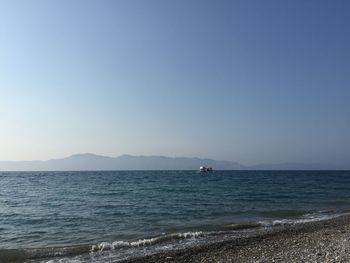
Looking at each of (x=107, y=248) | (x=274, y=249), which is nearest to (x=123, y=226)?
(x=107, y=248)

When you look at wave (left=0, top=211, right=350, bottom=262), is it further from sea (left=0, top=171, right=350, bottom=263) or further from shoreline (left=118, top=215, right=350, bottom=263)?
shoreline (left=118, top=215, right=350, bottom=263)

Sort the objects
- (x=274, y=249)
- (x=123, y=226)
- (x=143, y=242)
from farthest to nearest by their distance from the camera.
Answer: (x=123, y=226)
(x=143, y=242)
(x=274, y=249)

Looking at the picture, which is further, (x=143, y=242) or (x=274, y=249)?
(x=143, y=242)

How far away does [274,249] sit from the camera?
17.5 meters

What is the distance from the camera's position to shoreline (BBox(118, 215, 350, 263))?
1551cm

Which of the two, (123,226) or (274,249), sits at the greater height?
(274,249)

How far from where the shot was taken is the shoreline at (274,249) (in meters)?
15.5

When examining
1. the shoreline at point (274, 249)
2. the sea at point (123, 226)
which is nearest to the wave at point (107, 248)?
the sea at point (123, 226)

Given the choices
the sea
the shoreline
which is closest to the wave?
the sea

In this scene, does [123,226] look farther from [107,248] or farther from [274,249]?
[274,249]

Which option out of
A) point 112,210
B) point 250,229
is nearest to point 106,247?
point 250,229

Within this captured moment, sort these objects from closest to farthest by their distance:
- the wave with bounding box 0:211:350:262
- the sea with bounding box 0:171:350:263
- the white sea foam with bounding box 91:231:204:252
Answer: the wave with bounding box 0:211:350:262 < the sea with bounding box 0:171:350:263 < the white sea foam with bounding box 91:231:204:252

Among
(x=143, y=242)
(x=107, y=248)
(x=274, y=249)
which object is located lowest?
Answer: (x=107, y=248)

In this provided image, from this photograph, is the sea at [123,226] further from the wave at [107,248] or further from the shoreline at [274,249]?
the shoreline at [274,249]
